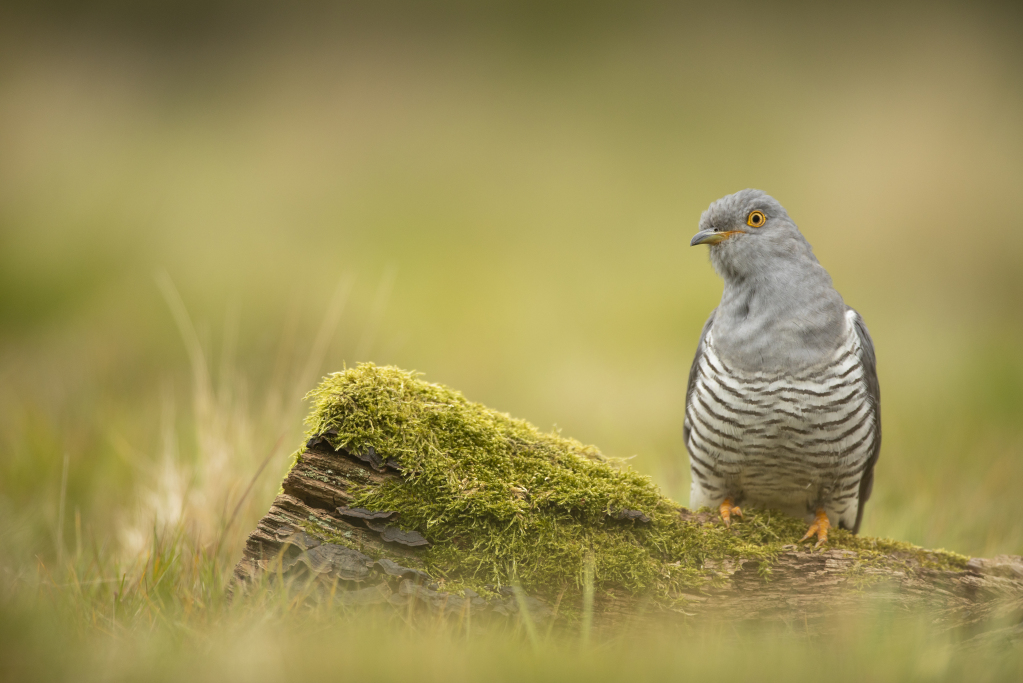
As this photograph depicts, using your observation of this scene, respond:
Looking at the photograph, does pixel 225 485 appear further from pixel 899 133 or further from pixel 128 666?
pixel 899 133

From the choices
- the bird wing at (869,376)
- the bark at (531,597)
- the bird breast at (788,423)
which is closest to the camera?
the bark at (531,597)

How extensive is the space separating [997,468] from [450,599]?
4.46 meters

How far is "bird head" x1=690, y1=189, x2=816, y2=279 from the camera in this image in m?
2.93

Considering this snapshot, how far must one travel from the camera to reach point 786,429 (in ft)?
8.52

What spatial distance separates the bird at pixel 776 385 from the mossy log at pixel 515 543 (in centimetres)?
33

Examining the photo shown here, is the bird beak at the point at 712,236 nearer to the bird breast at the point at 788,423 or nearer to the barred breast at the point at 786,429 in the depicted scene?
the barred breast at the point at 786,429

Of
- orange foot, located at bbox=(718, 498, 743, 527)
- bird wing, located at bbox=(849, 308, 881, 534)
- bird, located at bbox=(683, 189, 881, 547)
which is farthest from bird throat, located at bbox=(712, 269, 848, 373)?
orange foot, located at bbox=(718, 498, 743, 527)

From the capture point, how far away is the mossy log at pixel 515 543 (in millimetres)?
2088

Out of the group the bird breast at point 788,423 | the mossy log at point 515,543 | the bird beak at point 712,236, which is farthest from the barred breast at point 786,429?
the bird beak at point 712,236

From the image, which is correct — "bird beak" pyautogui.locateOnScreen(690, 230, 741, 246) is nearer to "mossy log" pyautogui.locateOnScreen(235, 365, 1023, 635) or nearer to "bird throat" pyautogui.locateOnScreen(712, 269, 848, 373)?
"bird throat" pyautogui.locateOnScreen(712, 269, 848, 373)

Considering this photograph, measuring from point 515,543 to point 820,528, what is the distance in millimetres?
1472

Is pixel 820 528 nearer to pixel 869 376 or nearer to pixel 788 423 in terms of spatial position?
pixel 788 423

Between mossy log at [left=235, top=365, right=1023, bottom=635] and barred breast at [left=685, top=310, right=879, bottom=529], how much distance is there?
0.32 metres

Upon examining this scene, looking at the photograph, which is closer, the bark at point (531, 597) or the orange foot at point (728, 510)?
the bark at point (531, 597)
